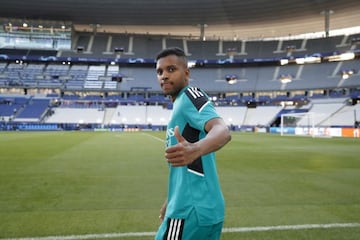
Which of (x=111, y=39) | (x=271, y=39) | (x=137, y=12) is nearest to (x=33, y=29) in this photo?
(x=111, y=39)

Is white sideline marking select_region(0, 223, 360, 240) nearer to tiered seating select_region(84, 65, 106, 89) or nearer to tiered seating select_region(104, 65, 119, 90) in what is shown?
tiered seating select_region(104, 65, 119, 90)

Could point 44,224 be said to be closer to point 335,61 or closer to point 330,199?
point 330,199

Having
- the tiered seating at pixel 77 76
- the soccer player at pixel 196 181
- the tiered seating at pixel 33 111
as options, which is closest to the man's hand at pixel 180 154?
the soccer player at pixel 196 181

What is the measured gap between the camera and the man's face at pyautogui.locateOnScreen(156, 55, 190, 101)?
8.18ft

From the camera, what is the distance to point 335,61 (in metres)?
72.4

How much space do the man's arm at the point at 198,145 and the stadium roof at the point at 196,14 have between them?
2350 inches

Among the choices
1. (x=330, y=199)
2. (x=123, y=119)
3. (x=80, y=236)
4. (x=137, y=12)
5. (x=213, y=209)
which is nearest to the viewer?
(x=213, y=209)

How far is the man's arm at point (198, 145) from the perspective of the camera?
1977mm

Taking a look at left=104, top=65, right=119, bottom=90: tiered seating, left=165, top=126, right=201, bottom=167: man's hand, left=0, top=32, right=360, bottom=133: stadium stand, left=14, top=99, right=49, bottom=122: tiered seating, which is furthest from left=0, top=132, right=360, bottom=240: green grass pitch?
left=104, top=65, right=119, bottom=90: tiered seating

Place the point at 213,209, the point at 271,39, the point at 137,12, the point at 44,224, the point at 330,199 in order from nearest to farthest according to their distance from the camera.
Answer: the point at 213,209
the point at 44,224
the point at 330,199
the point at 137,12
the point at 271,39

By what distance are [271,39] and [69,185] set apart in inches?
3197

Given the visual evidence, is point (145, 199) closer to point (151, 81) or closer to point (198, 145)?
point (198, 145)

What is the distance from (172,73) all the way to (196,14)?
66.1 m

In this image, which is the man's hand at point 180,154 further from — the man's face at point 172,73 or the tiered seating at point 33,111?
the tiered seating at point 33,111
